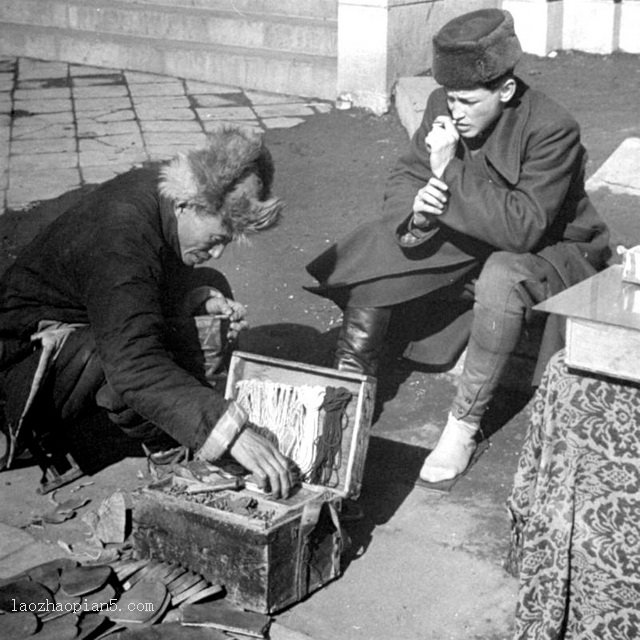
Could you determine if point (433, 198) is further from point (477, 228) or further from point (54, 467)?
point (54, 467)

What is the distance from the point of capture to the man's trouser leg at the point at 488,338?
404cm

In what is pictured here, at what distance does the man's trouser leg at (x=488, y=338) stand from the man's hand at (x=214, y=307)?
2.98 feet

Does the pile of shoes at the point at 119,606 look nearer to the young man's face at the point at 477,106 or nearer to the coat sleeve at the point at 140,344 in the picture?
the coat sleeve at the point at 140,344

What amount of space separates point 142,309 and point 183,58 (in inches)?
284

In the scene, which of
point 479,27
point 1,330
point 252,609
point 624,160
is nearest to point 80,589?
point 252,609

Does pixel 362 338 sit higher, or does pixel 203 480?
pixel 362 338

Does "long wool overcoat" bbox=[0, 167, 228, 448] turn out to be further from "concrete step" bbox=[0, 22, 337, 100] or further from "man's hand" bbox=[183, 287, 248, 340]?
"concrete step" bbox=[0, 22, 337, 100]

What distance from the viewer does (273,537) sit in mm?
3268

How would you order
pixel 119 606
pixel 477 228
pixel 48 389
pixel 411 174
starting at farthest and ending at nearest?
pixel 411 174 → pixel 477 228 → pixel 48 389 → pixel 119 606

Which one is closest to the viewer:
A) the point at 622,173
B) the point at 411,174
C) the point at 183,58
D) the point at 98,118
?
the point at 411,174

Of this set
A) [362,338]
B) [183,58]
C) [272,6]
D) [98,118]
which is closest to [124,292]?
[362,338]

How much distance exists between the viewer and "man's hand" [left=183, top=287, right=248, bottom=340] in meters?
4.37

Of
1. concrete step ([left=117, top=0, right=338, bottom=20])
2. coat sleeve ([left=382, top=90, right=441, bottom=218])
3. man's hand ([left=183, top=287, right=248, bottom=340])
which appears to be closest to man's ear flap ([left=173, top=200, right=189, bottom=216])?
man's hand ([left=183, top=287, right=248, bottom=340])

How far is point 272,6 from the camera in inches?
425
